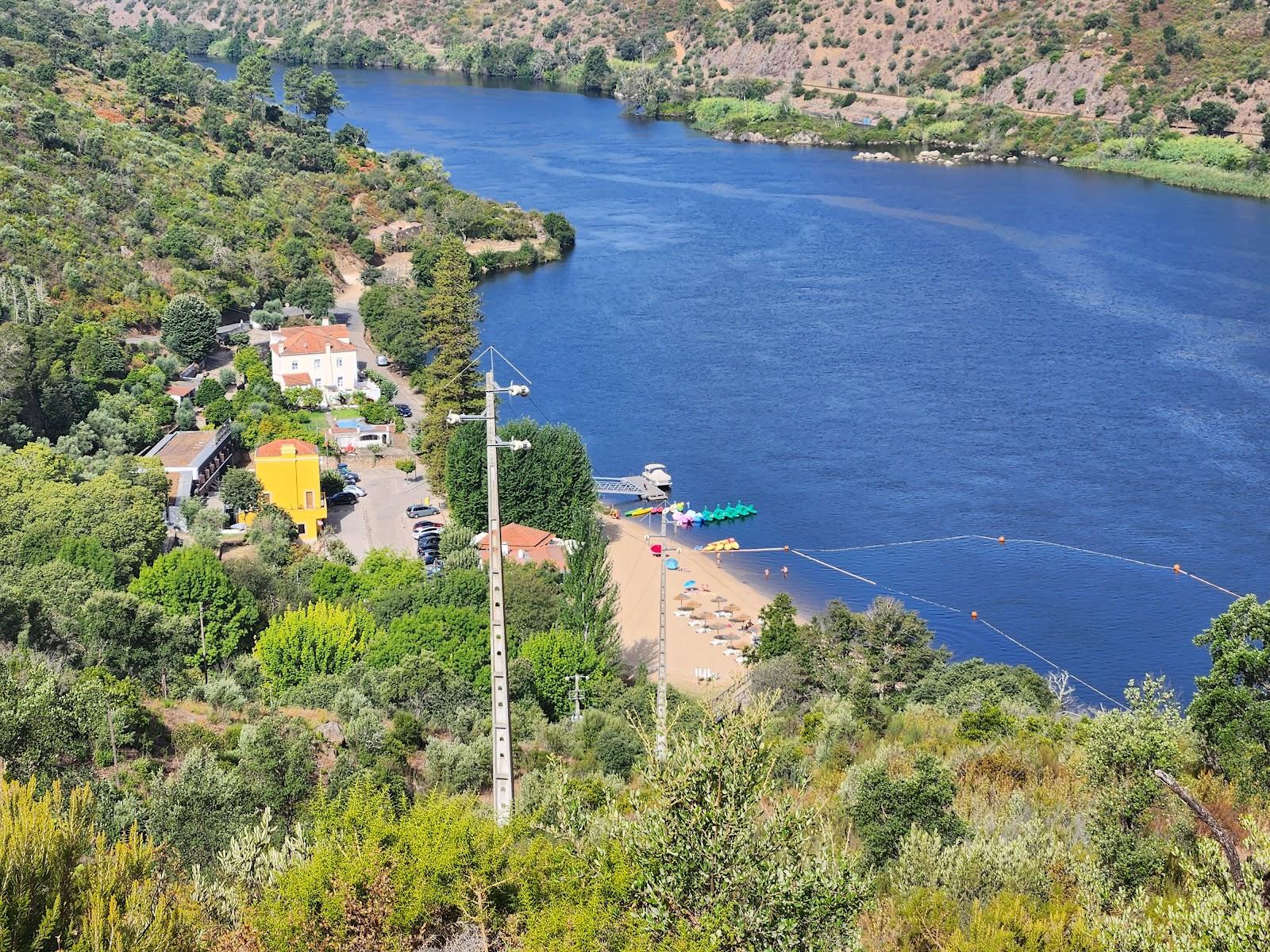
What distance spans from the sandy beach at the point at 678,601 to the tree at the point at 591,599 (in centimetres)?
159

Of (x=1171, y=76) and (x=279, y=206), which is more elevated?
(x=1171, y=76)

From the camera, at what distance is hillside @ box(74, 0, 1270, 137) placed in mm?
103500

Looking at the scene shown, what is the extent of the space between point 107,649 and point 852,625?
1480 centimetres

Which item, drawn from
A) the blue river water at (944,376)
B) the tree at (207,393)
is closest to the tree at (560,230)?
the blue river water at (944,376)

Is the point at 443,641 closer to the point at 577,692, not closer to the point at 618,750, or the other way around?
the point at 577,692

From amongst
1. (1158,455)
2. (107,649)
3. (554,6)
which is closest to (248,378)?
(107,649)

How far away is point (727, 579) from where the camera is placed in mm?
37688

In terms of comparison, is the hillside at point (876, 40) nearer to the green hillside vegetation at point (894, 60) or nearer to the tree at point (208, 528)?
the green hillside vegetation at point (894, 60)

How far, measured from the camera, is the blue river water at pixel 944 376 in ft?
123

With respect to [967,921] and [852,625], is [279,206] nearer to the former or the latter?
[852,625]

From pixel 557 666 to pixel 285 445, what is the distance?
14.9 meters

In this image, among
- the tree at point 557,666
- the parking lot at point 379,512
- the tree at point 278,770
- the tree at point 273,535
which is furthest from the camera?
the parking lot at point 379,512

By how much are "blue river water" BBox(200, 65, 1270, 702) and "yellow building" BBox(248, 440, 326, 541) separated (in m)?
A: 10.7

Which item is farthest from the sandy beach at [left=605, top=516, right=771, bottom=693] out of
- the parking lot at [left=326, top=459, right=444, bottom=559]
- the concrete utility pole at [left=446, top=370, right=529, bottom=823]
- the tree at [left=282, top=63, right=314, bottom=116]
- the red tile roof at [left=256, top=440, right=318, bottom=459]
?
the tree at [left=282, top=63, right=314, bottom=116]
